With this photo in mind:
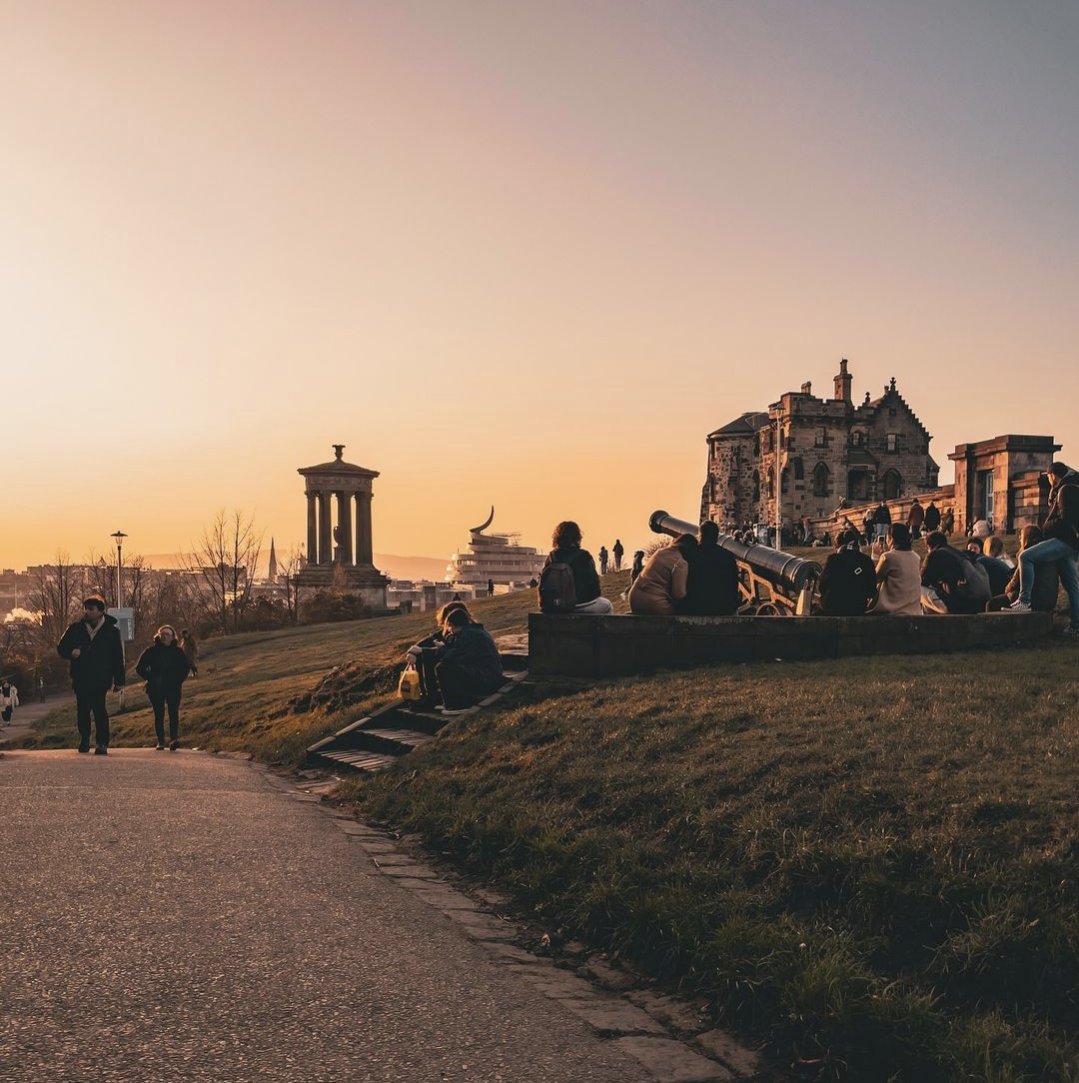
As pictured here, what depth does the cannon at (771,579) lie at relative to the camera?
51.1 ft

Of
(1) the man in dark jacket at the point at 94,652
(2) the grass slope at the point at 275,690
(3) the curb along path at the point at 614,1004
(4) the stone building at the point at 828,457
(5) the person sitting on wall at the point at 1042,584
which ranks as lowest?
(2) the grass slope at the point at 275,690

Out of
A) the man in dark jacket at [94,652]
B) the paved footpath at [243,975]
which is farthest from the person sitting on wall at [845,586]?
the man in dark jacket at [94,652]

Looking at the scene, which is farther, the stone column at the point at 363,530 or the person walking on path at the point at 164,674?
the stone column at the point at 363,530

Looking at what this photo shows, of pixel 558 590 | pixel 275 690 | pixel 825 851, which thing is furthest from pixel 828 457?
pixel 825 851

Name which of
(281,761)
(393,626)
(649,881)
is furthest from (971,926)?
(393,626)

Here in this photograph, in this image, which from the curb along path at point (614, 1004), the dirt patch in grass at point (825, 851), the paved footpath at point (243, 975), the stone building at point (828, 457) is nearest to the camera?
the paved footpath at point (243, 975)

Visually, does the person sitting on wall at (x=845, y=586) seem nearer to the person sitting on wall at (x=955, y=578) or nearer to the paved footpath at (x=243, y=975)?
the person sitting on wall at (x=955, y=578)

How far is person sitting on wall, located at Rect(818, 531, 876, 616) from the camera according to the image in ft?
44.1

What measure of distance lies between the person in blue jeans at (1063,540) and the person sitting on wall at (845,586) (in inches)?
81.7

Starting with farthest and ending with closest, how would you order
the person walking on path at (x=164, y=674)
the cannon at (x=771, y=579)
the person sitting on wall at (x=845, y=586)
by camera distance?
the person walking on path at (x=164, y=674), the cannon at (x=771, y=579), the person sitting on wall at (x=845, y=586)

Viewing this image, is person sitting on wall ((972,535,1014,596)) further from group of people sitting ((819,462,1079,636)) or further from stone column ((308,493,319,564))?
stone column ((308,493,319,564))

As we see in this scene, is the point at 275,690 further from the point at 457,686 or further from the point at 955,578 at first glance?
the point at 955,578

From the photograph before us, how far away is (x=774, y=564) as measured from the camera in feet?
53.1

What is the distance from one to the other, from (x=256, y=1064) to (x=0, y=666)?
52507 millimetres
